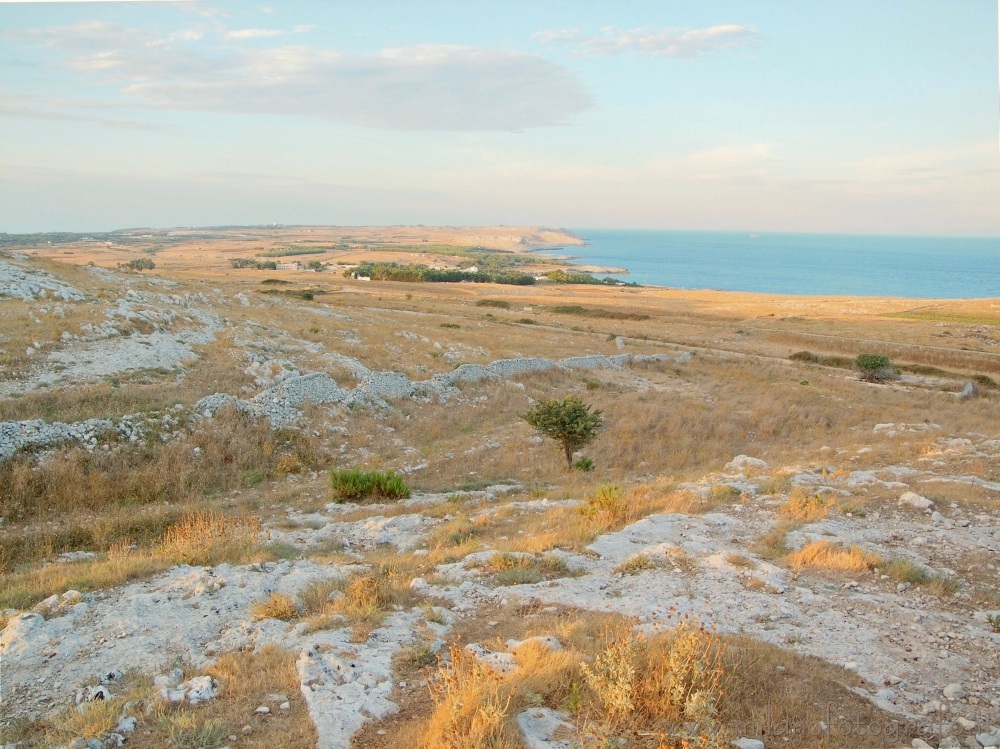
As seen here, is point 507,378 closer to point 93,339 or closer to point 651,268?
point 93,339

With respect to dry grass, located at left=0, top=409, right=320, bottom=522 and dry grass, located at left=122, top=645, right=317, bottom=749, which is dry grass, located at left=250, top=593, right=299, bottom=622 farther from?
dry grass, located at left=0, top=409, right=320, bottom=522

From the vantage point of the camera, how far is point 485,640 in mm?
5516

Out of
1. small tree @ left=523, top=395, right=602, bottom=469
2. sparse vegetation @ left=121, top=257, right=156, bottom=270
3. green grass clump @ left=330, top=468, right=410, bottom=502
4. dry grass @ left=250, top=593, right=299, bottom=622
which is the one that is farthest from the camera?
sparse vegetation @ left=121, top=257, right=156, bottom=270

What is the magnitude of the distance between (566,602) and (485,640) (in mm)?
1229

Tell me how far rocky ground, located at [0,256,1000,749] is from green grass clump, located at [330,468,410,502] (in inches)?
16.4

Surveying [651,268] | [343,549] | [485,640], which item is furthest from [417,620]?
[651,268]

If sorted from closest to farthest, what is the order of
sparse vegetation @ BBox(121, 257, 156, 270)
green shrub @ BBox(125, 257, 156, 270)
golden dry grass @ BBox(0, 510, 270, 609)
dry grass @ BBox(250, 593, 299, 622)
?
dry grass @ BBox(250, 593, 299, 622) < golden dry grass @ BBox(0, 510, 270, 609) < sparse vegetation @ BBox(121, 257, 156, 270) < green shrub @ BBox(125, 257, 156, 270)

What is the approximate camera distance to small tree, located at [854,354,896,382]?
32.9 meters

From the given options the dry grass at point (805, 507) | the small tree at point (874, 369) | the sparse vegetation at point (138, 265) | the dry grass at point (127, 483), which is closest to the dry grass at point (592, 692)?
the dry grass at point (805, 507)

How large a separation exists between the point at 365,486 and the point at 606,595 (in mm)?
6486

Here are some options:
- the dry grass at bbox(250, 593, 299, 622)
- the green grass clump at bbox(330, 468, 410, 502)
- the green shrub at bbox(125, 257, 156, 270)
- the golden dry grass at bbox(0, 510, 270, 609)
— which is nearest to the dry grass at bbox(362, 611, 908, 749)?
the dry grass at bbox(250, 593, 299, 622)

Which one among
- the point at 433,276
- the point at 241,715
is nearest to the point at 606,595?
the point at 241,715

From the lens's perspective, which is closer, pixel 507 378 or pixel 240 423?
pixel 240 423

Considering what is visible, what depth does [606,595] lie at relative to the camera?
6621 millimetres
